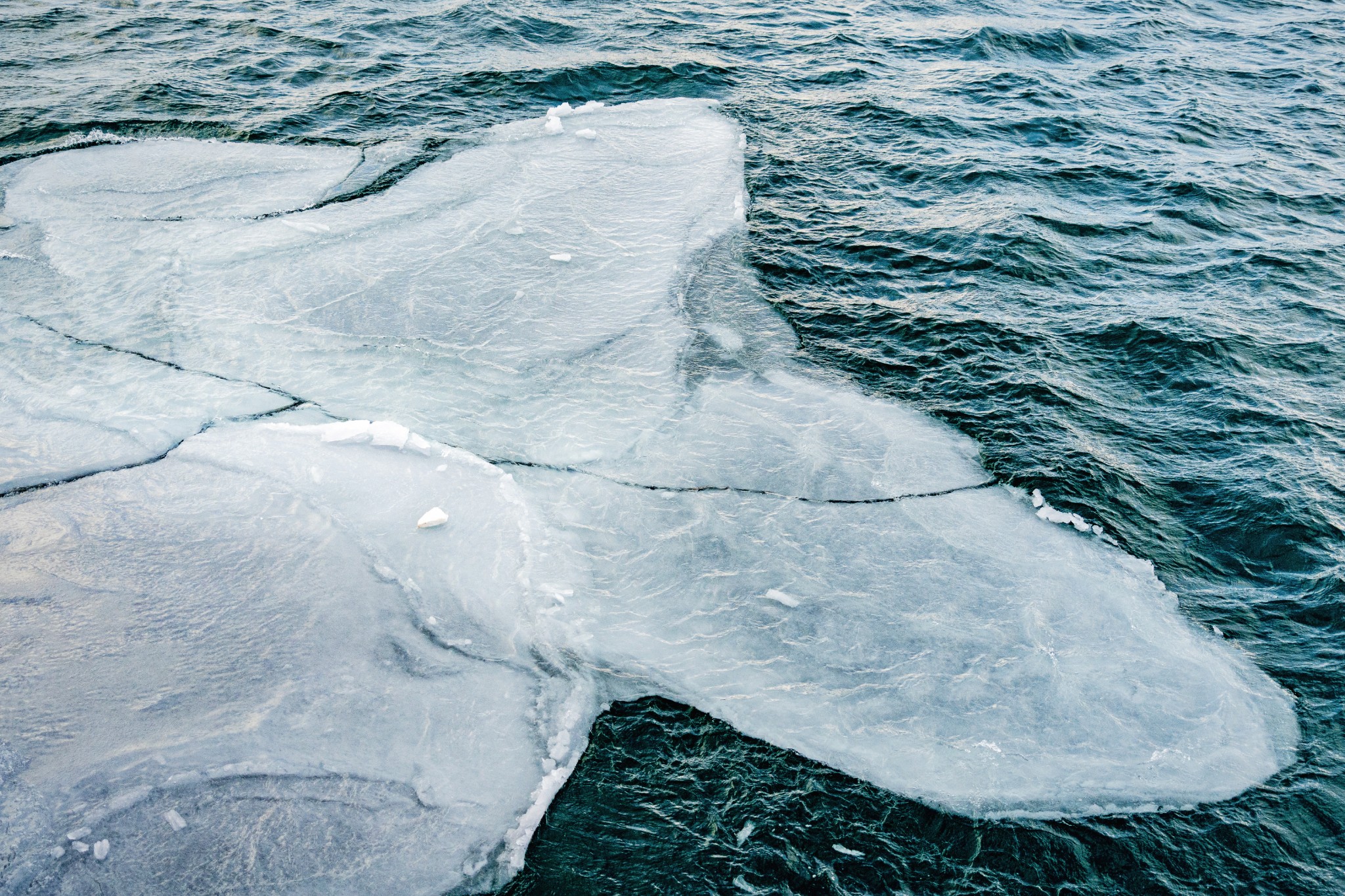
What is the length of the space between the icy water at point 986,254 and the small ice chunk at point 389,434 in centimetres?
176

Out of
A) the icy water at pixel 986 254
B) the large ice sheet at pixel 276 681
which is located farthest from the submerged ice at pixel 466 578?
the icy water at pixel 986 254

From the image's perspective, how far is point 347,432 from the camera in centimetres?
436

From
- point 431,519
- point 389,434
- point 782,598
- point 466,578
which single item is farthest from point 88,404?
point 782,598

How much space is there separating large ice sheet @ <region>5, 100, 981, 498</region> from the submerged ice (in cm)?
3

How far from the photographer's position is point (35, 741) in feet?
9.82

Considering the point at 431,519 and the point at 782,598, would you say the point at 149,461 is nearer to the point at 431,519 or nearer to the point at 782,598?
the point at 431,519

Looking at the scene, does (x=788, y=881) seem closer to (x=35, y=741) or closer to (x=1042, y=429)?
(x=35, y=741)

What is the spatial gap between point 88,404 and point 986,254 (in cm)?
557

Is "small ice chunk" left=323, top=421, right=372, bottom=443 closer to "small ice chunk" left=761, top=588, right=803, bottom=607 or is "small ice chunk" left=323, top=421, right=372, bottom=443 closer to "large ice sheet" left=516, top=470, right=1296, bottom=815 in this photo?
"large ice sheet" left=516, top=470, right=1296, bottom=815

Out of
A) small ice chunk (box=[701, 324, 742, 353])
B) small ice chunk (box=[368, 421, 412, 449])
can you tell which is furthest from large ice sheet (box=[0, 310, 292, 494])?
small ice chunk (box=[701, 324, 742, 353])

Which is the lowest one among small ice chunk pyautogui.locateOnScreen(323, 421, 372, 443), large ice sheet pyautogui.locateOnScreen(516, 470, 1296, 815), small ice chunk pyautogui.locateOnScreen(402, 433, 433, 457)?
large ice sheet pyautogui.locateOnScreen(516, 470, 1296, 815)

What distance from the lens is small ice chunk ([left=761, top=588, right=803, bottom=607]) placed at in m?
3.80

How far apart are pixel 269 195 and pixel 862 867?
582cm

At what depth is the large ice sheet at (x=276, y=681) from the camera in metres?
2.84
